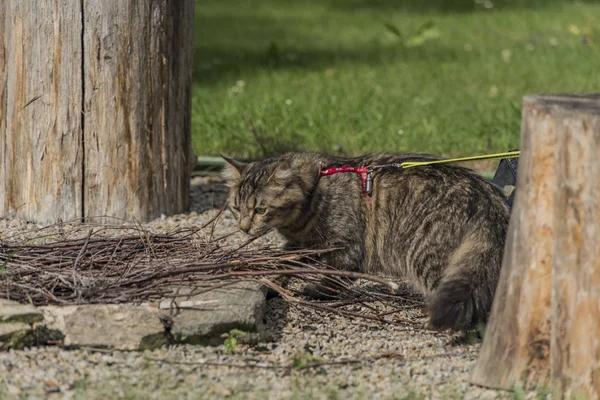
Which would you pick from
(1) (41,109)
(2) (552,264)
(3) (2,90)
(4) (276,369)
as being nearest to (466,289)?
(2) (552,264)

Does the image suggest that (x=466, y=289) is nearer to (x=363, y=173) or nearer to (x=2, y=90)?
(x=363, y=173)

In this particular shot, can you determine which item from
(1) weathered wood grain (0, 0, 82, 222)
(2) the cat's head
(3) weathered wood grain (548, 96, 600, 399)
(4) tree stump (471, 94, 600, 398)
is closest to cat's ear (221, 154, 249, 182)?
(2) the cat's head

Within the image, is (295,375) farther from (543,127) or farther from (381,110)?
(381,110)

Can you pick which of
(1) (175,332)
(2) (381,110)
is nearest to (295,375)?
(1) (175,332)

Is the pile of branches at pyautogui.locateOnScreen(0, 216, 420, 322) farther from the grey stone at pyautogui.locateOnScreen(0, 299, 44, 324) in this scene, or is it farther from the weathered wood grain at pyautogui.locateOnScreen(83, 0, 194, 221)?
the weathered wood grain at pyautogui.locateOnScreen(83, 0, 194, 221)

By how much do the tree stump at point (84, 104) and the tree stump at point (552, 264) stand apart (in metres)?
2.65

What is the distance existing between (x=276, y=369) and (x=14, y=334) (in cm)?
101

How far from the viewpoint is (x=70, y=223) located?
17.6ft

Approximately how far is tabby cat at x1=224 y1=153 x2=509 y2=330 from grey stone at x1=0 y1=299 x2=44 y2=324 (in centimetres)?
139

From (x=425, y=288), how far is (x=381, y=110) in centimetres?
392

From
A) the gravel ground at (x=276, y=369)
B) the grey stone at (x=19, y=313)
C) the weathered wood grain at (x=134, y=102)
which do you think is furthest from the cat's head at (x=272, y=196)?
the grey stone at (x=19, y=313)

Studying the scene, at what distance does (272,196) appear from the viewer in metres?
4.87

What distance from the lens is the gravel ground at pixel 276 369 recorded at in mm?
3439

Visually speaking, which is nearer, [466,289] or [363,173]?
[466,289]
